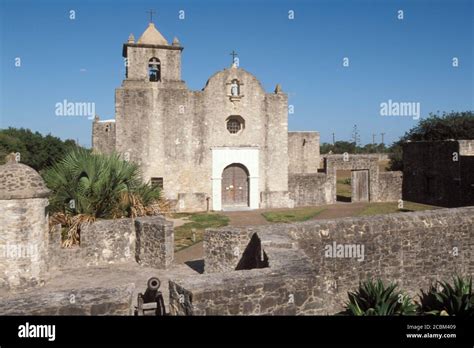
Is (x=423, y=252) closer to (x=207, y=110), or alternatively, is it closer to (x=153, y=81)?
(x=207, y=110)

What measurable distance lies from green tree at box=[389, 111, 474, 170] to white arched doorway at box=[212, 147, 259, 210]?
15.8 meters

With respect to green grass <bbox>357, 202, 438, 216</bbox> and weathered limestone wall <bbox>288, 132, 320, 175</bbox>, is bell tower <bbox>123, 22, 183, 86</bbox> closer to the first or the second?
weathered limestone wall <bbox>288, 132, 320, 175</bbox>

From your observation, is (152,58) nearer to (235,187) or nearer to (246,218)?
(235,187)

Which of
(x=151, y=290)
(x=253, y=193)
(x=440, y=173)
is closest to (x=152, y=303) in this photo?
(x=151, y=290)

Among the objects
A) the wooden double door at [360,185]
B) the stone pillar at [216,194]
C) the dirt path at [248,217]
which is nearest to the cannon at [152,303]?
the dirt path at [248,217]

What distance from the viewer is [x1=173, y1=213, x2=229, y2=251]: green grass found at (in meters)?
15.6

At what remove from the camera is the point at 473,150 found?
24.6m

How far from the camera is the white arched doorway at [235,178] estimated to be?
24.2 m

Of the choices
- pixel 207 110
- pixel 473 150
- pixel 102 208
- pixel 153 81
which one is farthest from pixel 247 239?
pixel 473 150

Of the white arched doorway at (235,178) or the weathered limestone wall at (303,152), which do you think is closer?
the white arched doorway at (235,178)

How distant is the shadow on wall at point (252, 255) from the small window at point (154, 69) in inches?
679

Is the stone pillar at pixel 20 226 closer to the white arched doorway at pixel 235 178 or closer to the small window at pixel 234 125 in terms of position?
the white arched doorway at pixel 235 178
